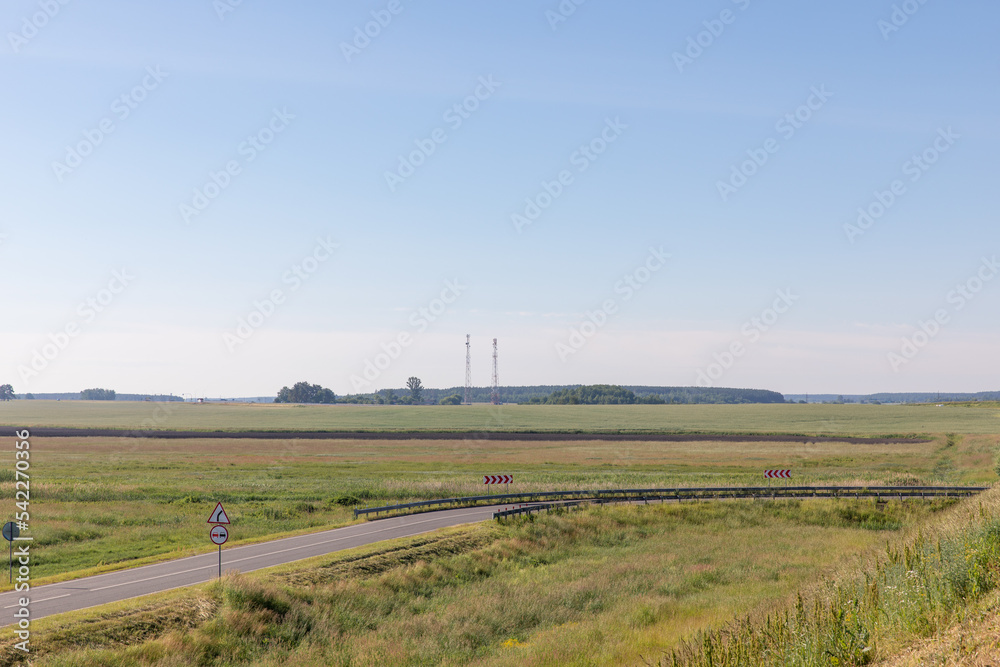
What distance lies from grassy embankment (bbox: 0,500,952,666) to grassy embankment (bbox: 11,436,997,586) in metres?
8.31

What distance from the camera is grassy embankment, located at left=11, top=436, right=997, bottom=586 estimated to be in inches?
1471

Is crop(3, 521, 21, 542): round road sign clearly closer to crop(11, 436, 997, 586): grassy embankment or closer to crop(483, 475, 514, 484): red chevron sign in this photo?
crop(11, 436, 997, 586): grassy embankment

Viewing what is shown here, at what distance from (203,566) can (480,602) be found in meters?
10.3

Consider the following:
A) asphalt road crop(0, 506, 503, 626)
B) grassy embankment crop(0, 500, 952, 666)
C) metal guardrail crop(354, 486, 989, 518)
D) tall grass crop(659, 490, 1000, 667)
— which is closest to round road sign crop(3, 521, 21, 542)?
asphalt road crop(0, 506, 503, 626)

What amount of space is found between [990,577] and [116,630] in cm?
1916

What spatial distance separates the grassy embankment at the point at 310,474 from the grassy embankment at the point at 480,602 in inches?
327

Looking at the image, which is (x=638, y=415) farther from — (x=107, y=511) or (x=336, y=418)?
(x=107, y=511)

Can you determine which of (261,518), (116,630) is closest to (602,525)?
(261,518)

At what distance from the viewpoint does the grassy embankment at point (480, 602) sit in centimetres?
1956

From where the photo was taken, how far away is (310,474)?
216 feet

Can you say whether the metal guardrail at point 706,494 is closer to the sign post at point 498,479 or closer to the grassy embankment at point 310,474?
the sign post at point 498,479

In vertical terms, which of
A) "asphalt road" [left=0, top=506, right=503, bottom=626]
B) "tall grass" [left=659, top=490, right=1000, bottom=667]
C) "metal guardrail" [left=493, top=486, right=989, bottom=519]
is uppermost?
"tall grass" [left=659, top=490, right=1000, bottom=667]

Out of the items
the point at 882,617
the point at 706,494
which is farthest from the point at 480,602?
the point at 706,494

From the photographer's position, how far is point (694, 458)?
8375cm
